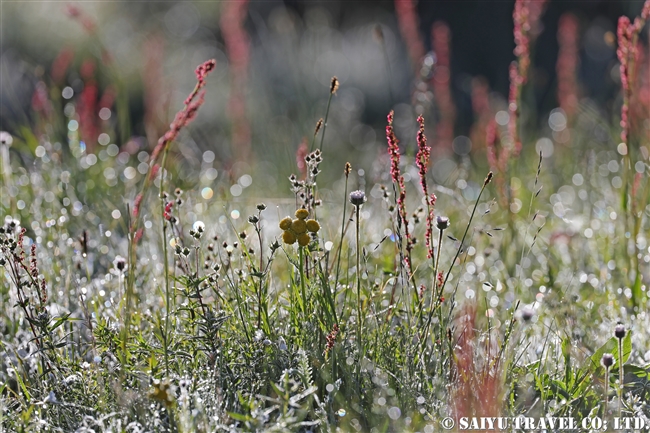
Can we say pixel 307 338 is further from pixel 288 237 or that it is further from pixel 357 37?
pixel 357 37

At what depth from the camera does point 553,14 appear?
33.0 ft

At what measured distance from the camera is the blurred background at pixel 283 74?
12.6 feet

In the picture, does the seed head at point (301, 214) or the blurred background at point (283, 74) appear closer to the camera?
the seed head at point (301, 214)

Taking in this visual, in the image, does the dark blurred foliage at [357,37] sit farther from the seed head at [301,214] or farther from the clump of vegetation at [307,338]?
the seed head at [301,214]

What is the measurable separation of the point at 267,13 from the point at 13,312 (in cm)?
918

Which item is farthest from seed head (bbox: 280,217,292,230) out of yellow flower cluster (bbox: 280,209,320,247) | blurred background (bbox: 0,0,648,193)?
blurred background (bbox: 0,0,648,193)

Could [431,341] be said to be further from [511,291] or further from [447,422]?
[511,291]

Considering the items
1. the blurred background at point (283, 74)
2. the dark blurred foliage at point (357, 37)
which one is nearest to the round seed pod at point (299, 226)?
the blurred background at point (283, 74)

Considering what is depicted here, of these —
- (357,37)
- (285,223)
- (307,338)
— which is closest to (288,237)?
(285,223)

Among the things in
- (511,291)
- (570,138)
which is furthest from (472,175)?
(511,291)

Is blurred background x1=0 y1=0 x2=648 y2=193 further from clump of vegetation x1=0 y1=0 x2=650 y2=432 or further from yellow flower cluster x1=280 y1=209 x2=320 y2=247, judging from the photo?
yellow flower cluster x1=280 y1=209 x2=320 y2=247

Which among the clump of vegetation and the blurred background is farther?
the blurred background

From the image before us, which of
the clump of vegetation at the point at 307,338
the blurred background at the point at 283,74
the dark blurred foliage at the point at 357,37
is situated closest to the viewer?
the clump of vegetation at the point at 307,338

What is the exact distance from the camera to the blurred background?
3.85 metres
